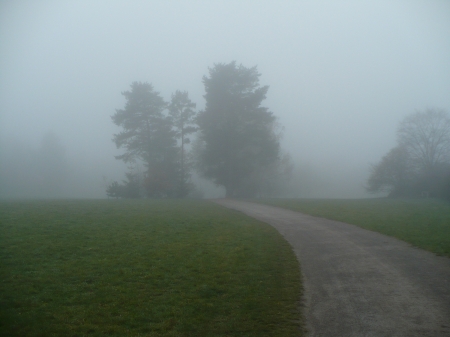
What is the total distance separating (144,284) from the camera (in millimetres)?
9328

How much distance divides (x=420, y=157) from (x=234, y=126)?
2975cm

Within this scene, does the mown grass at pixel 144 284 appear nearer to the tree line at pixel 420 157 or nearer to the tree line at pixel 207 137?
the tree line at pixel 207 137

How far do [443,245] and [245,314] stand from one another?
31.1 feet

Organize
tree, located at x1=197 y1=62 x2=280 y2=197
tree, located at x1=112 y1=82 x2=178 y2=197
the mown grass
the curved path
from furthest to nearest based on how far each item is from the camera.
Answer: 1. tree, located at x1=112 y1=82 x2=178 y2=197
2. tree, located at x1=197 y1=62 x2=280 y2=197
3. the mown grass
4. the curved path

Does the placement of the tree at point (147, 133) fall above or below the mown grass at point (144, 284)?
above

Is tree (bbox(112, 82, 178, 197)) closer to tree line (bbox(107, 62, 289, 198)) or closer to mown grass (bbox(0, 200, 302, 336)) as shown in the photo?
tree line (bbox(107, 62, 289, 198))

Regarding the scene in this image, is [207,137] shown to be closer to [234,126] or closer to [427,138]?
[234,126]

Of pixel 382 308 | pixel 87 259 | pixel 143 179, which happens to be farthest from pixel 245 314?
pixel 143 179

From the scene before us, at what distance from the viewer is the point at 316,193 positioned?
306 feet

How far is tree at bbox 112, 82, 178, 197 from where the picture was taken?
55406mm

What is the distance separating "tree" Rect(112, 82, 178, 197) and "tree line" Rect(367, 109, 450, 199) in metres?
34.1

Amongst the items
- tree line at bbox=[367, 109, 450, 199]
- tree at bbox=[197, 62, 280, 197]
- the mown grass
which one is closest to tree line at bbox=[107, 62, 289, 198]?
tree at bbox=[197, 62, 280, 197]

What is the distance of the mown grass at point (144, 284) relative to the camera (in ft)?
22.4

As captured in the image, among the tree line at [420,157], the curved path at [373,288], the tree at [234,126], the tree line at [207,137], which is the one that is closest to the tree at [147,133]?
the tree line at [207,137]
